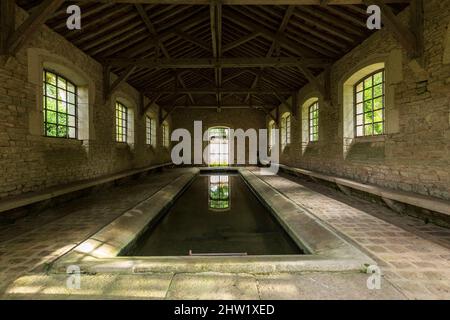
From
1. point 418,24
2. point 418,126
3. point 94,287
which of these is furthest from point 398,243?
point 418,24

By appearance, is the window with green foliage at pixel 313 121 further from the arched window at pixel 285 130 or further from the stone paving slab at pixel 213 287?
the stone paving slab at pixel 213 287

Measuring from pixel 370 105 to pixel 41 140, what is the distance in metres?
6.37

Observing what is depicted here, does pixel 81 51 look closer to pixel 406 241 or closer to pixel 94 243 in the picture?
pixel 94 243

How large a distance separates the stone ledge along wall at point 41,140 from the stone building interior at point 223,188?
0.03 metres

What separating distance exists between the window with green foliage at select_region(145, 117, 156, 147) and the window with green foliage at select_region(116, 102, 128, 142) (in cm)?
206

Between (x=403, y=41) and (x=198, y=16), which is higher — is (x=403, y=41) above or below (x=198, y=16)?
below

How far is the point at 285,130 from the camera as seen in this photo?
439 inches

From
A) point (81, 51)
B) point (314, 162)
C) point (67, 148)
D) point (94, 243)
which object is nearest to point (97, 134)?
point (67, 148)

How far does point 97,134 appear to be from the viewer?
19.4ft

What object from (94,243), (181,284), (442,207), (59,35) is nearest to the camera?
(181,284)

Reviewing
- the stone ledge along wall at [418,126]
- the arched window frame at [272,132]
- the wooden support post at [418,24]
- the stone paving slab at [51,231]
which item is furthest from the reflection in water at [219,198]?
the arched window frame at [272,132]

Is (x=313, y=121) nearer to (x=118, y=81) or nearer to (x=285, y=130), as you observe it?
(x=285, y=130)

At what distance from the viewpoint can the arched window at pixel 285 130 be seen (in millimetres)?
10594

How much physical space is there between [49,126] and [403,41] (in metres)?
6.18
